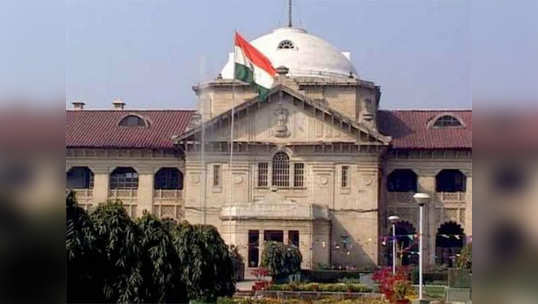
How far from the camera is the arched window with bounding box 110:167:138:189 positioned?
160 ft

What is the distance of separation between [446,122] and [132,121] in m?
16.6

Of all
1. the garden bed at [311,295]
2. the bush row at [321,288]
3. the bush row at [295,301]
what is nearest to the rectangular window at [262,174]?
the bush row at [321,288]

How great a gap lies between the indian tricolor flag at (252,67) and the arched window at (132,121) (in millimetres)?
7712

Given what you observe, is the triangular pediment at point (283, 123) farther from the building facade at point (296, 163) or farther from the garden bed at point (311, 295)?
the garden bed at point (311, 295)

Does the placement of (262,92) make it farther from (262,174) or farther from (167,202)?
(167,202)

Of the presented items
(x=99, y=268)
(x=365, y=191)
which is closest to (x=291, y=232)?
(x=365, y=191)

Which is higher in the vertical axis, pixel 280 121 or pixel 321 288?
pixel 280 121

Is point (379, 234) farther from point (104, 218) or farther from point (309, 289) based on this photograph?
point (104, 218)

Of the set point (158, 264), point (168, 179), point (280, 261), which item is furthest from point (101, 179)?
point (158, 264)

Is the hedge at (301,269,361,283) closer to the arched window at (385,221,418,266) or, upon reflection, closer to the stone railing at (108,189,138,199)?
the arched window at (385,221,418,266)

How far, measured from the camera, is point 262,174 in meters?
46.0

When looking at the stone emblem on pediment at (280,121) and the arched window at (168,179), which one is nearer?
the stone emblem on pediment at (280,121)

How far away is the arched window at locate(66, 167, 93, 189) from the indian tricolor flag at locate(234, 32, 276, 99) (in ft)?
34.3

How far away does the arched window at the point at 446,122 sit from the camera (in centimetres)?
4853
